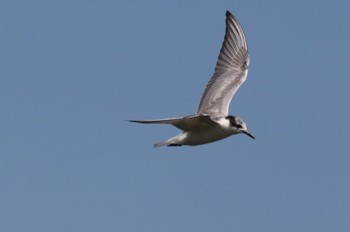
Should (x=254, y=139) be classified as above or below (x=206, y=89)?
below

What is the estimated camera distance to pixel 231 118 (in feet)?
76.6

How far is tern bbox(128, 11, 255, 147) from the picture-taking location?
2277 cm

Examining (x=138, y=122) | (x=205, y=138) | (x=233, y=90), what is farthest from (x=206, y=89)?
(x=138, y=122)

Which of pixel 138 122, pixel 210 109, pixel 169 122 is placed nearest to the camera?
pixel 138 122

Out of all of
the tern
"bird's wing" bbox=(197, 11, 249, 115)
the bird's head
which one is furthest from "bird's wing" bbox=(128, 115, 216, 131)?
"bird's wing" bbox=(197, 11, 249, 115)

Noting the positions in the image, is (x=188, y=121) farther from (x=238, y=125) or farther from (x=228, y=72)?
(x=228, y=72)

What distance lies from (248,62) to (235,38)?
0.90 m

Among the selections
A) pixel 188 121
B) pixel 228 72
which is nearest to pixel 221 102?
pixel 228 72

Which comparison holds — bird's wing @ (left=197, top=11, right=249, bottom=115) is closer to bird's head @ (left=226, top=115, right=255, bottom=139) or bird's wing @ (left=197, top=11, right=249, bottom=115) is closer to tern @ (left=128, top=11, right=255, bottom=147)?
tern @ (left=128, top=11, right=255, bottom=147)

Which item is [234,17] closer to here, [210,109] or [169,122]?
[210,109]

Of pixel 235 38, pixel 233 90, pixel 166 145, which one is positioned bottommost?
pixel 166 145

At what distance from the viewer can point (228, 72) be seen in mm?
28484

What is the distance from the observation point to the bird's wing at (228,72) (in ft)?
87.2

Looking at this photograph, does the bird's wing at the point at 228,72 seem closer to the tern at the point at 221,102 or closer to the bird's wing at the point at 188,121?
the tern at the point at 221,102
